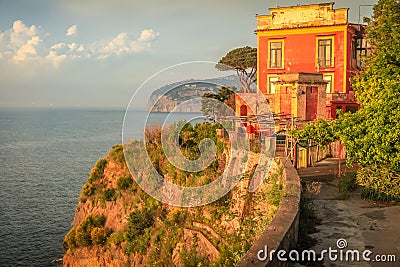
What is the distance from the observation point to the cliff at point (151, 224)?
13535 millimetres

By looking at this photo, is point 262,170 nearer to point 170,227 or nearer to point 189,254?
point 189,254

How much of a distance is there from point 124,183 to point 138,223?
16.9 feet

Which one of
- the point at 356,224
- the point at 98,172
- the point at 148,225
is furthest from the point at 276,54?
the point at 356,224

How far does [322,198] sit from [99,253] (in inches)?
670

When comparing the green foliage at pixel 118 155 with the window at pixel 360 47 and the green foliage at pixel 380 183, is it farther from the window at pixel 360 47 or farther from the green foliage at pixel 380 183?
the green foliage at pixel 380 183

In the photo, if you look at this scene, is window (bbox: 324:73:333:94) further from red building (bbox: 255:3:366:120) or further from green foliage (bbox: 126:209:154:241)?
green foliage (bbox: 126:209:154:241)

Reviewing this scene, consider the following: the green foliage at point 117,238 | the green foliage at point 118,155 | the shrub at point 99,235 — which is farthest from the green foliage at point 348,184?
the green foliage at point 118,155

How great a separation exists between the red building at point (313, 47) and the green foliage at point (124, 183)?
11.3 m

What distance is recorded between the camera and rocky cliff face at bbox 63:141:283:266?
1448cm

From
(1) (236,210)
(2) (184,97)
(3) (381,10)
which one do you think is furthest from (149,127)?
(3) (381,10)

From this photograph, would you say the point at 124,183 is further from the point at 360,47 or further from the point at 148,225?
the point at 360,47

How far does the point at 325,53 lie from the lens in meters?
27.1

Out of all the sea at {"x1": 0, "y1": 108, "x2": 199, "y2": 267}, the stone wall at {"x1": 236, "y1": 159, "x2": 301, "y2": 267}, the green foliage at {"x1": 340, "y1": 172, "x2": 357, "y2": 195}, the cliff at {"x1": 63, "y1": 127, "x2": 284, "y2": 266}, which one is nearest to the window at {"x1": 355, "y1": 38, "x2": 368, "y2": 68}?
the sea at {"x1": 0, "y1": 108, "x2": 199, "y2": 267}

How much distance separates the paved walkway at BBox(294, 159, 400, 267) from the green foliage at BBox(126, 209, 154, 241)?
12140 millimetres
